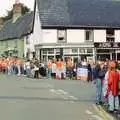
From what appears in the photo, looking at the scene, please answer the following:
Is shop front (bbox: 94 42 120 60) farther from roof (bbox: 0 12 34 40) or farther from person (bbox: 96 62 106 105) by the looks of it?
person (bbox: 96 62 106 105)

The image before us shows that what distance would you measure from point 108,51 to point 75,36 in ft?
14.4

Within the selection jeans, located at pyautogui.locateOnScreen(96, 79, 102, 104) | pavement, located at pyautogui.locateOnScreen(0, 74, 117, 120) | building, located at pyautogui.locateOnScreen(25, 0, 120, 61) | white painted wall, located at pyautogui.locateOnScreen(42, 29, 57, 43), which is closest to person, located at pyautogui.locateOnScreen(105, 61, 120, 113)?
pavement, located at pyautogui.locateOnScreen(0, 74, 117, 120)

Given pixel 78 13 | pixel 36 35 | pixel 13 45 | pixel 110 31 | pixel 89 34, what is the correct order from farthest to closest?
pixel 13 45 < pixel 36 35 < pixel 78 13 < pixel 110 31 < pixel 89 34

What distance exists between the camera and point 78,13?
6700 centimetres

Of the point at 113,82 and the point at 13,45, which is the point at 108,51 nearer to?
the point at 13,45

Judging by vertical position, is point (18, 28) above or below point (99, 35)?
above

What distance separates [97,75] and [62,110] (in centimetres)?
272

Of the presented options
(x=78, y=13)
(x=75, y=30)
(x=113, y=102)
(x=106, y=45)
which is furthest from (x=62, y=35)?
(x=113, y=102)

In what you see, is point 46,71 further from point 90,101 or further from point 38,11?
point 90,101

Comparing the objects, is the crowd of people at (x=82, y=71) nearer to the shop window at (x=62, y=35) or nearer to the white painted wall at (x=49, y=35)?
the white painted wall at (x=49, y=35)

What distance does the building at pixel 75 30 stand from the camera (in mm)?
64812

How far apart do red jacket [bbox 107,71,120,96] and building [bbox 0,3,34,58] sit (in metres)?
54.8

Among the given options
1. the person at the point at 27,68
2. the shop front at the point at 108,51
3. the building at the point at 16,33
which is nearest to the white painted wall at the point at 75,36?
the shop front at the point at 108,51

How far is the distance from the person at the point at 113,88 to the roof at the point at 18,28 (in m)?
55.3
